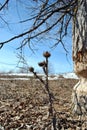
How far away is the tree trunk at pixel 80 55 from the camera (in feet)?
16.4

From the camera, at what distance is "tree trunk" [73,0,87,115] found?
16.4ft

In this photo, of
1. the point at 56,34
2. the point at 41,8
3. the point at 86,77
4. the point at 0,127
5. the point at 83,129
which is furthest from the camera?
the point at 56,34

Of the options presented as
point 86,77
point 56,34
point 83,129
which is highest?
point 56,34

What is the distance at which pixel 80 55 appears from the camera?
16.6ft

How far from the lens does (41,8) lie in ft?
22.6

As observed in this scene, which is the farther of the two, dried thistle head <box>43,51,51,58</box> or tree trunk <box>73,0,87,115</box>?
tree trunk <box>73,0,87,115</box>

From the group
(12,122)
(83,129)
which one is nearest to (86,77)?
(83,129)

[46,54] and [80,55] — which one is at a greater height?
[80,55]

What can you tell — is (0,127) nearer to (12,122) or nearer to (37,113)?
(12,122)

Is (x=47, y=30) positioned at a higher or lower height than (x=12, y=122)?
higher

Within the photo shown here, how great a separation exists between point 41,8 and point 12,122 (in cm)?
285

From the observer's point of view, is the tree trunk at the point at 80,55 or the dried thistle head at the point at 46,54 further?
the tree trunk at the point at 80,55

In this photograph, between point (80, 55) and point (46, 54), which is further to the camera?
point (80, 55)

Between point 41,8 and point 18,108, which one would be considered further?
point 41,8
